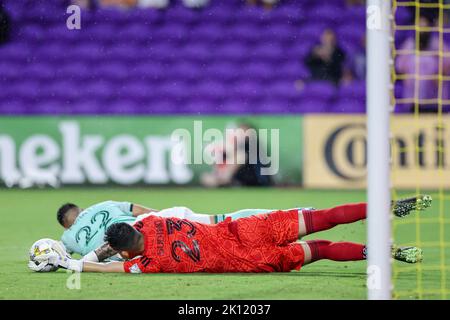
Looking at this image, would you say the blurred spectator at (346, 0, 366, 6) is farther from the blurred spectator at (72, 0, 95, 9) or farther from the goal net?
the blurred spectator at (72, 0, 95, 9)

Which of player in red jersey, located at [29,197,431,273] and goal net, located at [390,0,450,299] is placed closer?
player in red jersey, located at [29,197,431,273]

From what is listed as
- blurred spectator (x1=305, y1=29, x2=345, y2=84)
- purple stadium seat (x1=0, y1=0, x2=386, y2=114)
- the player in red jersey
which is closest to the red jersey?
the player in red jersey

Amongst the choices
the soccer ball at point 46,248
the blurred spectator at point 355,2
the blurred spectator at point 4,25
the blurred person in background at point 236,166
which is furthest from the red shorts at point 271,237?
the blurred spectator at point 4,25

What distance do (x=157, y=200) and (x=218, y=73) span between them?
494 centimetres

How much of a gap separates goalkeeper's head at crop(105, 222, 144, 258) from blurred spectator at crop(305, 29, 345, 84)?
10.1 meters

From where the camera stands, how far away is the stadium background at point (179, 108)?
13750 mm

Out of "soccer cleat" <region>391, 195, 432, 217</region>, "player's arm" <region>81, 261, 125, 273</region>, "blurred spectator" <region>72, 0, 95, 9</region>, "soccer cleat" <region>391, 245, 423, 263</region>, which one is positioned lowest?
"player's arm" <region>81, 261, 125, 273</region>

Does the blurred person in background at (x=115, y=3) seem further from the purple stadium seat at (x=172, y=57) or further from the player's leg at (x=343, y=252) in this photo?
the player's leg at (x=343, y=252)

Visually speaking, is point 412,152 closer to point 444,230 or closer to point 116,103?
point 444,230

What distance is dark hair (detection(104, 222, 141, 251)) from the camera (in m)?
6.27

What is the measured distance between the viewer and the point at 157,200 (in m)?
13.1

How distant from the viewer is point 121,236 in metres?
6.29

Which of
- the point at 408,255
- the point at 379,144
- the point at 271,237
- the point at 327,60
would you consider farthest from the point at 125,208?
the point at 327,60

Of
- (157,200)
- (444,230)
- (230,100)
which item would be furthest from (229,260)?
(230,100)
